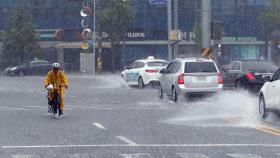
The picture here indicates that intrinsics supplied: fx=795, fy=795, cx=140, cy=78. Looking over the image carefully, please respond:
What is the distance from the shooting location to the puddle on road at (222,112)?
1946 centimetres

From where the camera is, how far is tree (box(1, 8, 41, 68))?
74.1 meters

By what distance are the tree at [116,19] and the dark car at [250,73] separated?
4205 cm

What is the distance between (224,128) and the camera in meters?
17.8

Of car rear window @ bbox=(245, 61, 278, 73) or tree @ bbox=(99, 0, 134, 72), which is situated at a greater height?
tree @ bbox=(99, 0, 134, 72)

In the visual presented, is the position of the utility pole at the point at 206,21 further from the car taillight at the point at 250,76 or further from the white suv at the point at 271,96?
the white suv at the point at 271,96

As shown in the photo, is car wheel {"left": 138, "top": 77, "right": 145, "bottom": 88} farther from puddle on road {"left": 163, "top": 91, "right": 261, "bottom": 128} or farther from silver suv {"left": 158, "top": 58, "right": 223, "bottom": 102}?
silver suv {"left": 158, "top": 58, "right": 223, "bottom": 102}

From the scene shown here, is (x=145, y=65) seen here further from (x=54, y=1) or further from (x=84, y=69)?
(x=54, y=1)

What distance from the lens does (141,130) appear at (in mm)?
17375

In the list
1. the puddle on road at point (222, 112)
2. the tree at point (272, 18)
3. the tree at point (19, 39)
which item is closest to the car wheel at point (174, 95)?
the puddle on road at point (222, 112)

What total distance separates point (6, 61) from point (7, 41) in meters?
2.79

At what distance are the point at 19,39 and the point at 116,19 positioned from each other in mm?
9256

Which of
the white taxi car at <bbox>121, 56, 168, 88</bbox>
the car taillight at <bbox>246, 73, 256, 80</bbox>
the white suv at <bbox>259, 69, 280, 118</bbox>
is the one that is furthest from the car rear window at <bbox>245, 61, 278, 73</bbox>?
the white suv at <bbox>259, 69, 280, 118</bbox>

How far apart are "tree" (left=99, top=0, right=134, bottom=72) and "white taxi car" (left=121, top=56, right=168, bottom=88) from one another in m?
32.6

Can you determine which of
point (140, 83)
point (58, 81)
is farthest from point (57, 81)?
point (140, 83)
